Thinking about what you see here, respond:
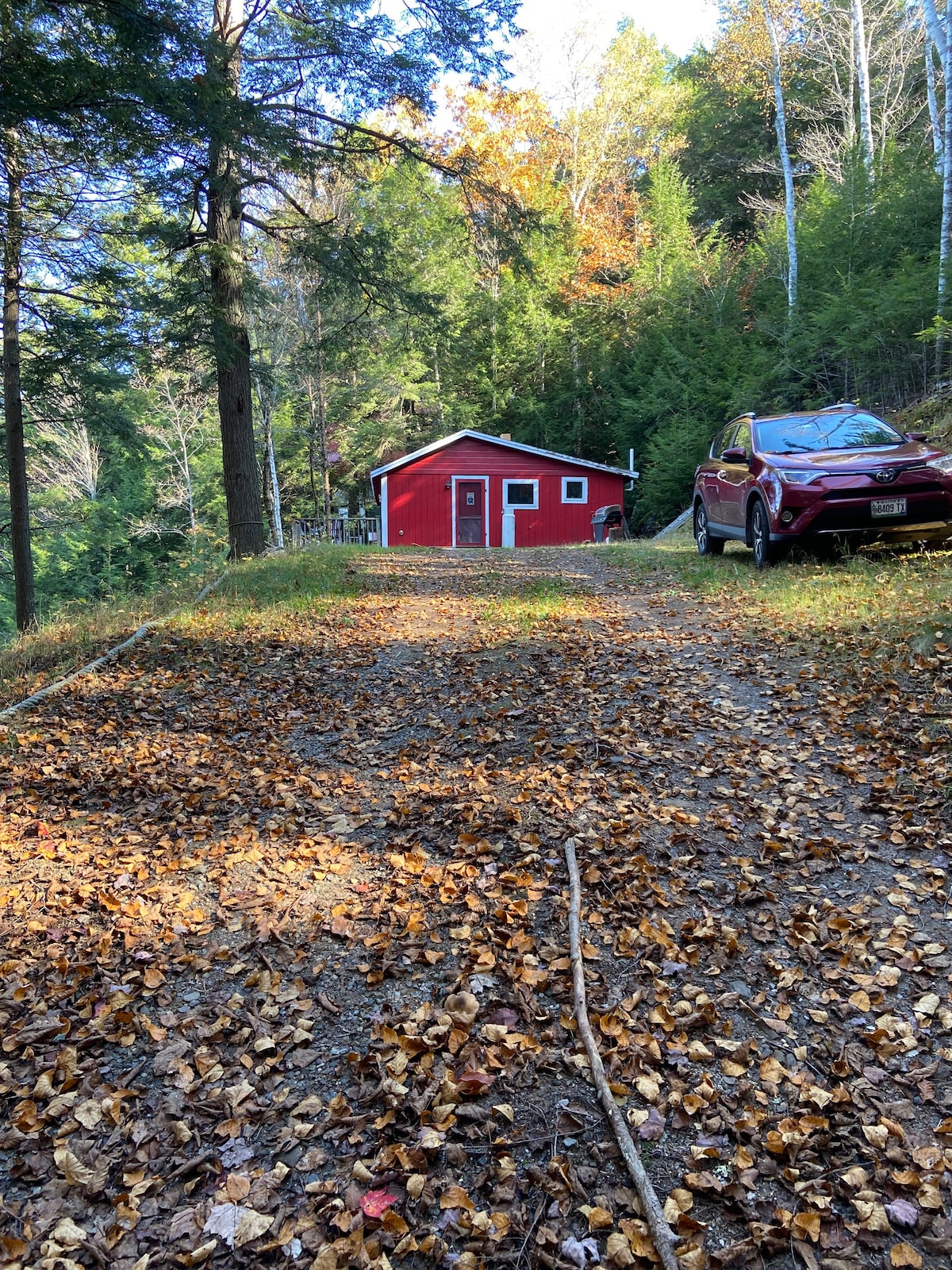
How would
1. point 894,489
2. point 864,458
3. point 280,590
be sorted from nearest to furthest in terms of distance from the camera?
point 894,489 < point 864,458 < point 280,590

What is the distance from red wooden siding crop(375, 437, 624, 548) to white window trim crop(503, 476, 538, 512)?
0.06m

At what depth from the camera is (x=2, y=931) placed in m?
3.53

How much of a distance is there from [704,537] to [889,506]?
4.31 m

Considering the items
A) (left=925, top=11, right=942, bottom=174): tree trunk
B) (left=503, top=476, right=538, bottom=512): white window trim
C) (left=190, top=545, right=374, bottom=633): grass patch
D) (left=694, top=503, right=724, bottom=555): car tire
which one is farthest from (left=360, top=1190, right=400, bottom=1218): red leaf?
(left=503, top=476, right=538, bottom=512): white window trim

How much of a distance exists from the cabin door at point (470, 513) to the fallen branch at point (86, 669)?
18674 millimetres

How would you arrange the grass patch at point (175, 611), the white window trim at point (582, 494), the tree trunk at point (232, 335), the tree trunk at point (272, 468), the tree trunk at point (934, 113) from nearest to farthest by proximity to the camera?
the grass patch at point (175, 611) → the tree trunk at point (232, 335) → the tree trunk at point (934, 113) → the white window trim at point (582, 494) → the tree trunk at point (272, 468)

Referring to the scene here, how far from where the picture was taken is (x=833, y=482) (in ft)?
26.8

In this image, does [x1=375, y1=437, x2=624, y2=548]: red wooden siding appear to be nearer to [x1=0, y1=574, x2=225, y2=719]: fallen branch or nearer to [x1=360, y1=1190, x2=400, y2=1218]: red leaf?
[x1=0, y1=574, x2=225, y2=719]: fallen branch

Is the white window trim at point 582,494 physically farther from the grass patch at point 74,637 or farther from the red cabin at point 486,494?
the grass patch at point 74,637

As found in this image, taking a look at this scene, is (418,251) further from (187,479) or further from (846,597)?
(846,597)

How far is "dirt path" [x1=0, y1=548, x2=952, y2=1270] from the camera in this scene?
216cm

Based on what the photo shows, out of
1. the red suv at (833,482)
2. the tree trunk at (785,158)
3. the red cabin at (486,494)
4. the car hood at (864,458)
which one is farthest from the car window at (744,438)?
the red cabin at (486,494)

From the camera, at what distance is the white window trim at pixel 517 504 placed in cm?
2766

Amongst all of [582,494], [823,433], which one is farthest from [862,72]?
[823,433]
